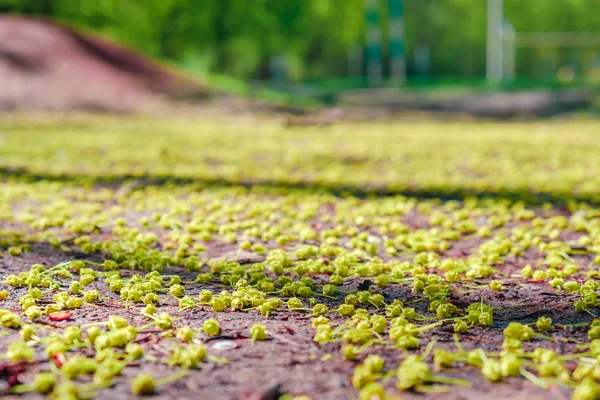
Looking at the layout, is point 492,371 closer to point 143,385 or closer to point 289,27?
point 143,385

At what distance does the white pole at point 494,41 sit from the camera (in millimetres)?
32125

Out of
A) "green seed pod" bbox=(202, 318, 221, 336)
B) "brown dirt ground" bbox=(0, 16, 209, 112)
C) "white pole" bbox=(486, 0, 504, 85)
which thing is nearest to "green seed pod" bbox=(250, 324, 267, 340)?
"green seed pod" bbox=(202, 318, 221, 336)

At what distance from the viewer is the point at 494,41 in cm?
3319

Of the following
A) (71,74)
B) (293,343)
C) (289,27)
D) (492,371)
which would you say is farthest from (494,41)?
(492,371)

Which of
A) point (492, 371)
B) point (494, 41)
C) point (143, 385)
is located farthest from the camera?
point (494, 41)

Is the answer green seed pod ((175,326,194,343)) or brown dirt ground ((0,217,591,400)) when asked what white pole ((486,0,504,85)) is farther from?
green seed pod ((175,326,194,343))

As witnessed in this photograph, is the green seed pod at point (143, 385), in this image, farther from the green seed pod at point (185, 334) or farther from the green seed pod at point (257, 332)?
the green seed pod at point (257, 332)

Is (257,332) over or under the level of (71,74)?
under

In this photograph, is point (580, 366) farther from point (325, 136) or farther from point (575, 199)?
point (325, 136)

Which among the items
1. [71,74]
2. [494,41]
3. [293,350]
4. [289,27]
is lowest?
[293,350]

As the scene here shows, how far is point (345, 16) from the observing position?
33469mm

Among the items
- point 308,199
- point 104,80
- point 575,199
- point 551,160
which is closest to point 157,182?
point 308,199

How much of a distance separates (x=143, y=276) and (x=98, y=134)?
8.64 meters

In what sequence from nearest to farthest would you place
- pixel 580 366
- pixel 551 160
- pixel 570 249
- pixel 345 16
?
pixel 580 366 < pixel 570 249 < pixel 551 160 < pixel 345 16
